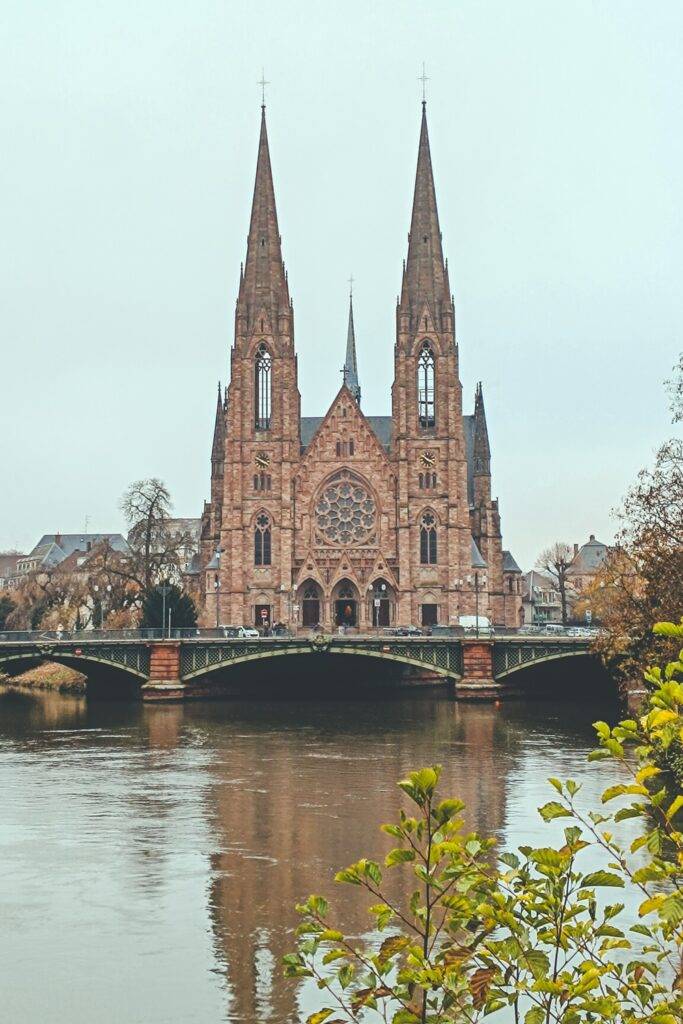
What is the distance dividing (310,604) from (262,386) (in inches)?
649

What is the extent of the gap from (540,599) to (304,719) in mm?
118232

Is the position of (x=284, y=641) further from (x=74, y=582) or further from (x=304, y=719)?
(x=74, y=582)

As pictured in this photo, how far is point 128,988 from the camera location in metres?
17.6

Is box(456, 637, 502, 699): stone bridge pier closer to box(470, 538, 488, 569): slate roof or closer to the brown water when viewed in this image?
the brown water

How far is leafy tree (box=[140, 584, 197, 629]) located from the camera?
7438 centimetres

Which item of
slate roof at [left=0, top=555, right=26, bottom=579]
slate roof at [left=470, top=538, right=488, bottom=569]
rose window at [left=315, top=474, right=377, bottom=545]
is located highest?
slate roof at [left=0, top=555, right=26, bottom=579]

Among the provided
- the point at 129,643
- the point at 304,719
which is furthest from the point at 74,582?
the point at 304,719

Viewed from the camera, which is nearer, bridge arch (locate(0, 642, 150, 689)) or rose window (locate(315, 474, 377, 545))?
bridge arch (locate(0, 642, 150, 689))

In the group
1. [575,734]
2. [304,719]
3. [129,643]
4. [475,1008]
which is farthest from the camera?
[129,643]

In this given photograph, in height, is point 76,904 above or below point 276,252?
below

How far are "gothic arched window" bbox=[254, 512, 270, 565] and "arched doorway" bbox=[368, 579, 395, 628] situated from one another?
8.09 m

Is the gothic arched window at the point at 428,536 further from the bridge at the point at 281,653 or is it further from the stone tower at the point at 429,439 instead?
the bridge at the point at 281,653

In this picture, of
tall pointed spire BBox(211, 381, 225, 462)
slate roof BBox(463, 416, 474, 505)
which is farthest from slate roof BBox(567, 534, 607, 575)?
tall pointed spire BBox(211, 381, 225, 462)

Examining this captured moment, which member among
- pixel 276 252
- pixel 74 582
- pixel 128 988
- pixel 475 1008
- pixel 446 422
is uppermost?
pixel 276 252
